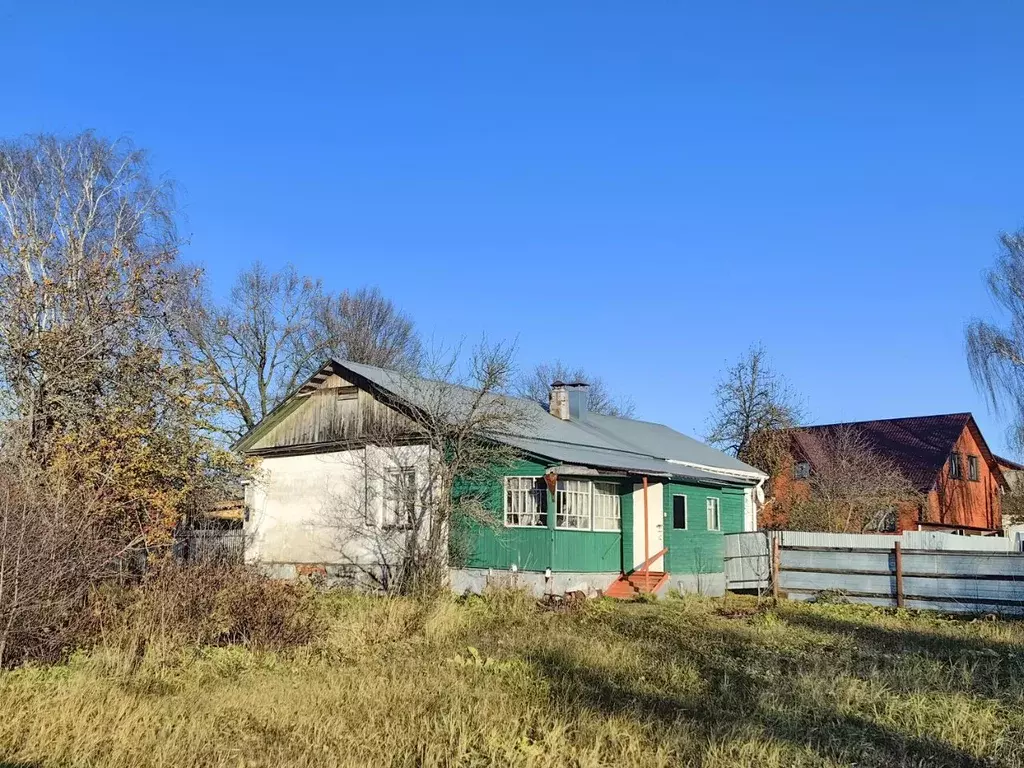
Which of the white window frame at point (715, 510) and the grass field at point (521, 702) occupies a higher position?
the white window frame at point (715, 510)

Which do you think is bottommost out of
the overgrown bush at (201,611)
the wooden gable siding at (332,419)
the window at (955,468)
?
the overgrown bush at (201,611)

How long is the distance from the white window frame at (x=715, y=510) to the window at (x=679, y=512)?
4.13ft

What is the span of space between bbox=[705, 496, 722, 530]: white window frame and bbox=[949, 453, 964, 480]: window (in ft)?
56.6

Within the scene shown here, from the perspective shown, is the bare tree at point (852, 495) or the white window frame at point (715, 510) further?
the bare tree at point (852, 495)

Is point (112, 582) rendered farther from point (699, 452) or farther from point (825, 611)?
point (699, 452)

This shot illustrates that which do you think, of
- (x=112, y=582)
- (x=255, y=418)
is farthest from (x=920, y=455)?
(x=112, y=582)

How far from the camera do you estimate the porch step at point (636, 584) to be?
742 inches

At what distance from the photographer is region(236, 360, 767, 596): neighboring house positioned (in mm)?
18734

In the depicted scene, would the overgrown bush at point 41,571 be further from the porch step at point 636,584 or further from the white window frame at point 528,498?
the porch step at point 636,584

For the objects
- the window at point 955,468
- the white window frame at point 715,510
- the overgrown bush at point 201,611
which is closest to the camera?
the overgrown bush at point 201,611

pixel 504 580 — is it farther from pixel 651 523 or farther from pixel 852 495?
pixel 852 495

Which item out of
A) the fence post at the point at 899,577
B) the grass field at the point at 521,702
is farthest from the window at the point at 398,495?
the fence post at the point at 899,577

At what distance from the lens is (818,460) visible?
35812 mm

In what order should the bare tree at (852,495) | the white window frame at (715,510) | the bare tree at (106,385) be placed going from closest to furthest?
the bare tree at (106,385) → the white window frame at (715,510) → the bare tree at (852,495)
